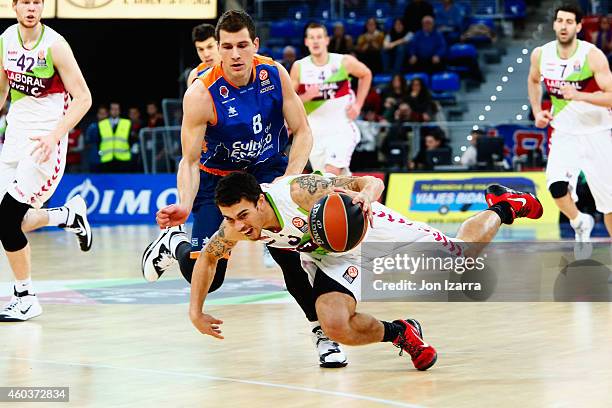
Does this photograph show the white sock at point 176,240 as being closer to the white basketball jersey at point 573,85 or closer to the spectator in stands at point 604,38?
the white basketball jersey at point 573,85

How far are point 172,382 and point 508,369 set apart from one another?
1724 millimetres

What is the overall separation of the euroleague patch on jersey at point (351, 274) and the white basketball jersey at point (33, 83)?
2982mm

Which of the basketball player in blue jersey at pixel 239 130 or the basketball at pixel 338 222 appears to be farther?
the basketball player in blue jersey at pixel 239 130

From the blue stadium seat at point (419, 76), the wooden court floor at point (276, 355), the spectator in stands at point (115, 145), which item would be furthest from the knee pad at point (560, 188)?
the spectator in stands at point (115, 145)

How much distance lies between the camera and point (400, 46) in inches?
814

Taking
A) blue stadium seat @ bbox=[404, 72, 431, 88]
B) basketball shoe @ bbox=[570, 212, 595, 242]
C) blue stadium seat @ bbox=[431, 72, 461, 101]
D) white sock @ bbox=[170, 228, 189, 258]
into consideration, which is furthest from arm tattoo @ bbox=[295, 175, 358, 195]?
blue stadium seat @ bbox=[431, 72, 461, 101]

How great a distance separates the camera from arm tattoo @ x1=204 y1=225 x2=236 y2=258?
5.93 m

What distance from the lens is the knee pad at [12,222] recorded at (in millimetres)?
7969

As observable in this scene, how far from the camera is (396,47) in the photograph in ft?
68.1

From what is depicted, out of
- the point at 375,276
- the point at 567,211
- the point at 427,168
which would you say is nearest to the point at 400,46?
the point at 427,168

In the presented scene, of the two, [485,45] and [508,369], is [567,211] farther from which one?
[485,45]

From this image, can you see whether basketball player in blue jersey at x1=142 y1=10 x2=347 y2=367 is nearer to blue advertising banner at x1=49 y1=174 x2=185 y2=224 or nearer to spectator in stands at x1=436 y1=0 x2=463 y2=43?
blue advertising banner at x1=49 y1=174 x2=185 y2=224

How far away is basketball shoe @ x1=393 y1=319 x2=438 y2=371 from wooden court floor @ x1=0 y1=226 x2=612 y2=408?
0.19 feet

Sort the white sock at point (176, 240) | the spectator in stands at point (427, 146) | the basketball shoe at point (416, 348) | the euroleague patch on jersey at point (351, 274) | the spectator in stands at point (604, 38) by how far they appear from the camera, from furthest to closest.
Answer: the spectator in stands at point (604, 38) → the spectator in stands at point (427, 146) → the white sock at point (176, 240) → the euroleague patch on jersey at point (351, 274) → the basketball shoe at point (416, 348)
